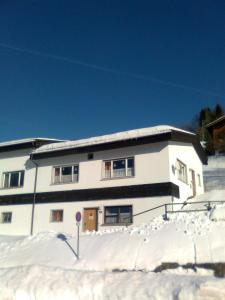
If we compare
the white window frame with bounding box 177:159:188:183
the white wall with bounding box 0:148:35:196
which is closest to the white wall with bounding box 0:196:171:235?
the white wall with bounding box 0:148:35:196

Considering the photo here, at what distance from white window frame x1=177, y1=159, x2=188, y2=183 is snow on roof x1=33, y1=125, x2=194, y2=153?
213cm

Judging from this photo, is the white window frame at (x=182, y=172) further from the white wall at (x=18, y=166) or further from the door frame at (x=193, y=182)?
the white wall at (x=18, y=166)

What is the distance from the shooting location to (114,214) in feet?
71.6

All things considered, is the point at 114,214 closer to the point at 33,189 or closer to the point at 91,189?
the point at 91,189

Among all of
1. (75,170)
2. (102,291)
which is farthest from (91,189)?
(102,291)

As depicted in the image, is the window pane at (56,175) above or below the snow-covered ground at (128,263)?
above

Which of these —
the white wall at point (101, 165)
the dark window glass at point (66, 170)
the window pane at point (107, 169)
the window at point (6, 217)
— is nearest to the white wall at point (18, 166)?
the white wall at point (101, 165)

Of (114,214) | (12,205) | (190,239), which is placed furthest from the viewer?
(12,205)

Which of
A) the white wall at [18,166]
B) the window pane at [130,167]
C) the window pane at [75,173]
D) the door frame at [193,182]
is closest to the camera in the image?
the window pane at [130,167]

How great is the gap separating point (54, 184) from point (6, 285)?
12.0 metres

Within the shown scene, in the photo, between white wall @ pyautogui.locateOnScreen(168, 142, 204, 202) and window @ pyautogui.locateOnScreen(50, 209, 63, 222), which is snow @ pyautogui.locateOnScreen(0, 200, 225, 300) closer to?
window @ pyautogui.locateOnScreen(50, 209, 63, 222)

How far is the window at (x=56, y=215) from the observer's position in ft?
78.3

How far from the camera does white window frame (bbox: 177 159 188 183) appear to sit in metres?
23.2

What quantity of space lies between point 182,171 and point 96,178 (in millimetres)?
5728
